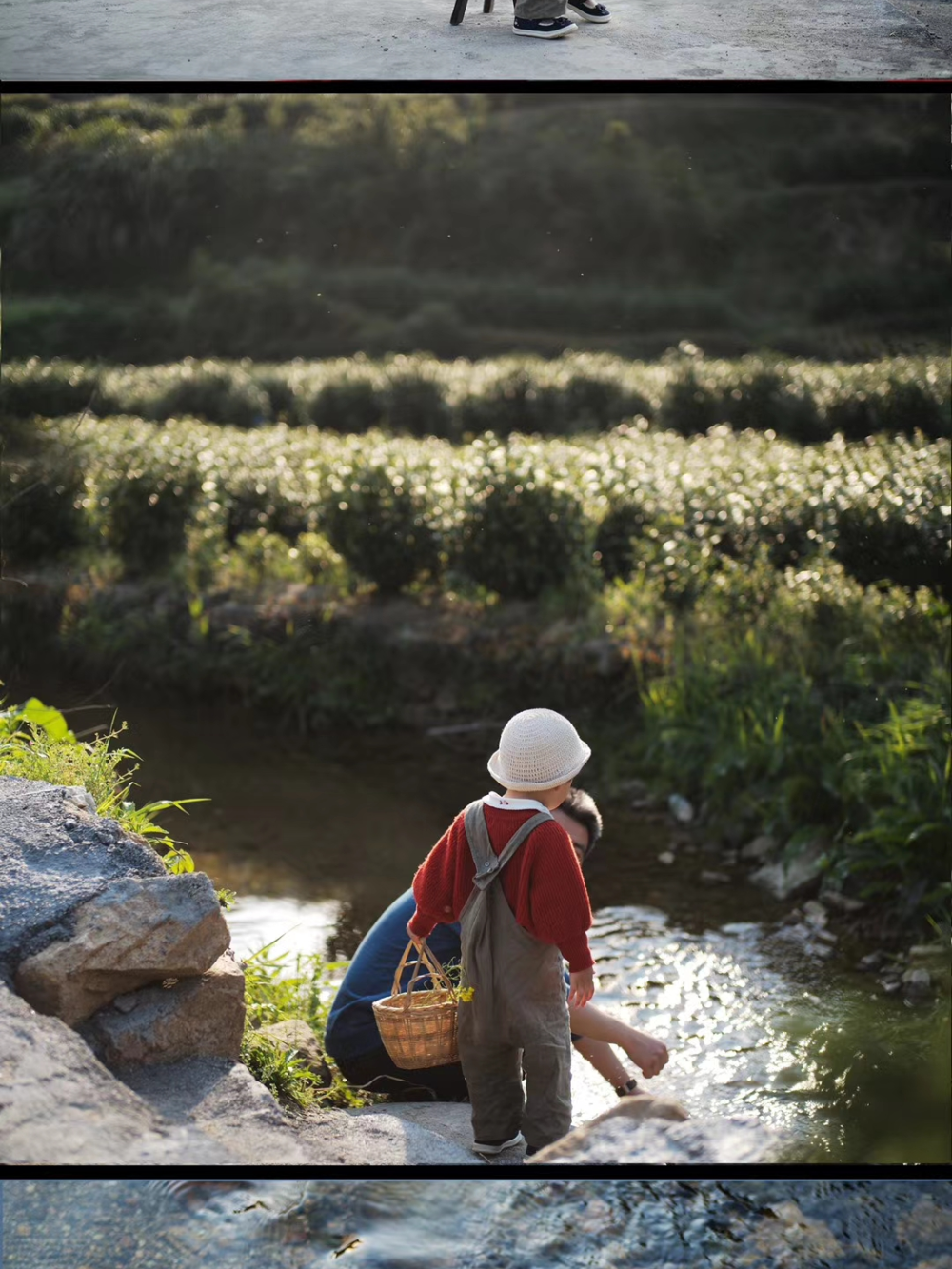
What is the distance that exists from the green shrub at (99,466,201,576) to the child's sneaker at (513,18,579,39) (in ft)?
13.8

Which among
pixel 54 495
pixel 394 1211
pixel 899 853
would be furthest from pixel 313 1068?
pixel 54 495

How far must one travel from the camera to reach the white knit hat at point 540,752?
2.61m

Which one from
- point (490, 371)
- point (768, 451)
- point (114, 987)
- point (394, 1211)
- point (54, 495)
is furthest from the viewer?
point (490, 371)

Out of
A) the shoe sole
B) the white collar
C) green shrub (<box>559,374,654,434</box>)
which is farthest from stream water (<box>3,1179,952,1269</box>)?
green shrub (<box>559,374,654,434</box>)

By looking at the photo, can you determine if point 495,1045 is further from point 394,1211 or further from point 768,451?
point 768,451

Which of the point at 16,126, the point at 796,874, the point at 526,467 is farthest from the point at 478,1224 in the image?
the point at 526,467

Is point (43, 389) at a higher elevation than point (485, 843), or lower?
lower

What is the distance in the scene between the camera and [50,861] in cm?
272

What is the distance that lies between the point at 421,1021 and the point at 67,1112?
0.74 metres

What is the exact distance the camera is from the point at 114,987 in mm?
2660

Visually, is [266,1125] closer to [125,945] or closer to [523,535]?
[125,945]

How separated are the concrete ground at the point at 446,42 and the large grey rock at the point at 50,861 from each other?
6.34 ft

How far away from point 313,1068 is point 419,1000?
651 millimetres

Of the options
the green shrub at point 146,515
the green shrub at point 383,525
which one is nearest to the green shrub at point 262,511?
the green shrub at point 146,515
